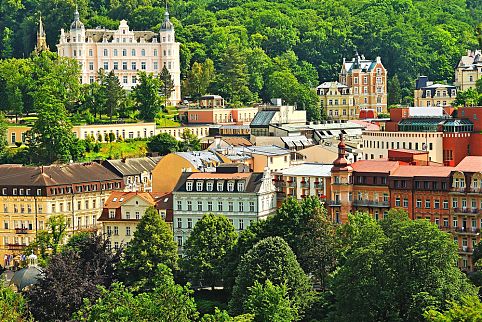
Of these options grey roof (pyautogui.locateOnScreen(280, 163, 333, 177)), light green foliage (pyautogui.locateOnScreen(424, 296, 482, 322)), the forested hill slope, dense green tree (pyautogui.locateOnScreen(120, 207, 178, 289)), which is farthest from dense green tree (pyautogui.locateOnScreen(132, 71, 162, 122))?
light green foliage (pyautogui.locateOnScreen(424, 296, 482, 322))

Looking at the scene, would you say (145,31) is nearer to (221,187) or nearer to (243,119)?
(243,119)

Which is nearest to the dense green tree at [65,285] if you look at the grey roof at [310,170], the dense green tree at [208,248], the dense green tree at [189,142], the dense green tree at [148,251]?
the dense green tree at [148,251]

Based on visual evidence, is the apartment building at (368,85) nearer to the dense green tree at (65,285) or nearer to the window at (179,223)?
the window at (179,223)

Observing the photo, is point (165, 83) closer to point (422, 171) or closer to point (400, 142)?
point (400, 142)

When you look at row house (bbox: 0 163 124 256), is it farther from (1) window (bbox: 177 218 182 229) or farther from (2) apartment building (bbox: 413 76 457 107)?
(2) apartment building (bbox: 413 76 457 107)

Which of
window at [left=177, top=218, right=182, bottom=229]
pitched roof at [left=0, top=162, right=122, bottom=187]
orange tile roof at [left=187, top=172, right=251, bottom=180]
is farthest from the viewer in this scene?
pitched roof at [left=0, top=162, right=122, bottom=187]

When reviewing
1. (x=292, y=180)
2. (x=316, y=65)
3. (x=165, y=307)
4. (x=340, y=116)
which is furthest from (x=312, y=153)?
(x=316, y=65)
